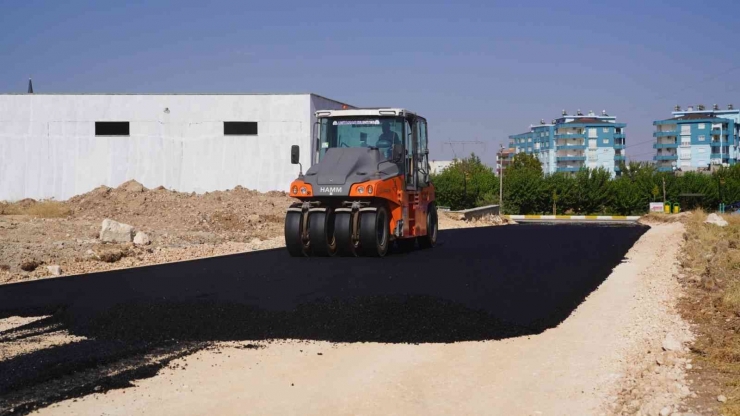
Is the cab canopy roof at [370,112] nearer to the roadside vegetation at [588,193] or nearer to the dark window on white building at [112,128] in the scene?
the dark window on white building at [112,128]

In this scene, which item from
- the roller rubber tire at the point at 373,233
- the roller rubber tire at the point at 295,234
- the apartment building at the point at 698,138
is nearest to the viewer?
the roller rubber tire at the point at 373,233

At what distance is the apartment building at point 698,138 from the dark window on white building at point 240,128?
116 m

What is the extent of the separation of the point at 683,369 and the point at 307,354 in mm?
3565

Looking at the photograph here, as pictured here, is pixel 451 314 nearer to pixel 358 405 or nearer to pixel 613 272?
pixel 358 405

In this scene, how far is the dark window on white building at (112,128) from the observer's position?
36.5m

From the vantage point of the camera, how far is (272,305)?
10.8 metres

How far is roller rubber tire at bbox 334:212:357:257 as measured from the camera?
16.6 metres

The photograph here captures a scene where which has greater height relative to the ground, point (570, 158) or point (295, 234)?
point (570, 158)

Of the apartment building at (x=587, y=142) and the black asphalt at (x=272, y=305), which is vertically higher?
the apartment building at (x=587, y=142)

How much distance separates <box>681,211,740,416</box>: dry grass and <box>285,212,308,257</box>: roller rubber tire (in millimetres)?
7298

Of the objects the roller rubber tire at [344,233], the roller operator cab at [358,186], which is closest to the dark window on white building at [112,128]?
the roller operator cab at [358,186]

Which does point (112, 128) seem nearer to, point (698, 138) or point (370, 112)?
point (370, 112)

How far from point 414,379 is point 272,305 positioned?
3.78 meters

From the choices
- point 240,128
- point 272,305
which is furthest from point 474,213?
point 272,305
